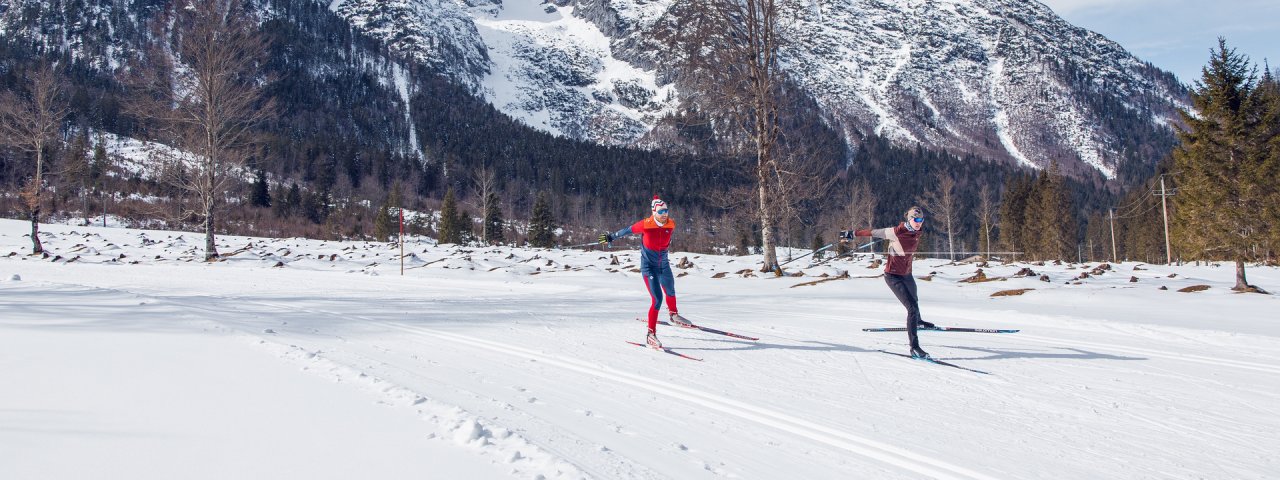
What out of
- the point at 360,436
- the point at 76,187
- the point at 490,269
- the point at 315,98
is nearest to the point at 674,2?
the point at 490,269

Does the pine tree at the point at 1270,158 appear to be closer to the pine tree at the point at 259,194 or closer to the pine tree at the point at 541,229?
the pine tree at the point at 541,229

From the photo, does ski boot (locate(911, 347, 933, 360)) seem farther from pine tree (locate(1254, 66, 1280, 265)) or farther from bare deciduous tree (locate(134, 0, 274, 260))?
bare deciduous tree (locate(134, 0, 274, 260))

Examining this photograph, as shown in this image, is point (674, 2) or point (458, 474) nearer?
point (458, 474)

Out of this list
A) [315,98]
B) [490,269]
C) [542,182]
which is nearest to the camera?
[490,269]

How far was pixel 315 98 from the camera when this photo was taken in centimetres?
15225

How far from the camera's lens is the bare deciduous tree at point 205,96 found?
A: 21078 mm

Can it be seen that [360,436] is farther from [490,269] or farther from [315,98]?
[315,98]

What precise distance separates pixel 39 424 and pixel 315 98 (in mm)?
172979

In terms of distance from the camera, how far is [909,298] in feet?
23.2

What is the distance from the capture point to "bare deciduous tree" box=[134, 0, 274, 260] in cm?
2108

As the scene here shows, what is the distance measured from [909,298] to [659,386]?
11.9 ft

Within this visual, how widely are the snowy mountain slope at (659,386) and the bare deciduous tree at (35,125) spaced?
15.7 m

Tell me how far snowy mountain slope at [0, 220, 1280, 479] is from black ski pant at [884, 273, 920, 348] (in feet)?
1.38

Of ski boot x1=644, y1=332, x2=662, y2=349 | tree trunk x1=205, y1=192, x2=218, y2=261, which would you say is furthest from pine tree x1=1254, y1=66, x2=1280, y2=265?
tree trunk x1=205, y1=192, x2=218, y2=261
